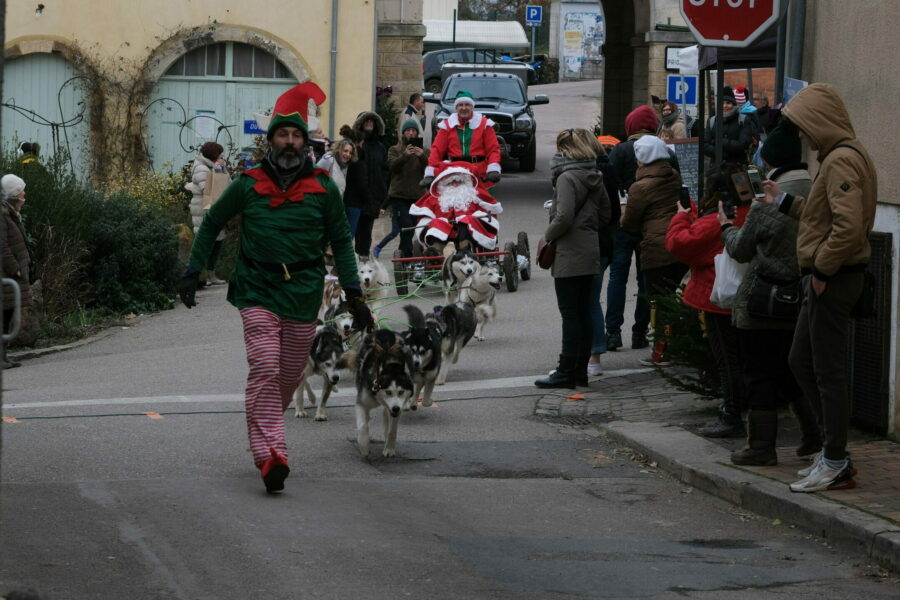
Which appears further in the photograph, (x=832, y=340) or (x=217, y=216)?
(x=217, y=216)

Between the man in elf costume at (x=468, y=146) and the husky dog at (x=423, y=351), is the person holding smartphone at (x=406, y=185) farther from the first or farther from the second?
the husky dog at (x=423, y=351)

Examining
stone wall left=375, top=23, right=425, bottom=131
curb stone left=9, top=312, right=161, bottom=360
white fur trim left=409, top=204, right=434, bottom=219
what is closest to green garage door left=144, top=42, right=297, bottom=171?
stone wall left=375, top=23, right=425, bottom=131

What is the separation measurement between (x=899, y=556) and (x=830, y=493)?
41.7 inches

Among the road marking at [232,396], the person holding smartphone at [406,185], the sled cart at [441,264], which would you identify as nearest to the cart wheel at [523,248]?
the sled cart at [441,264]

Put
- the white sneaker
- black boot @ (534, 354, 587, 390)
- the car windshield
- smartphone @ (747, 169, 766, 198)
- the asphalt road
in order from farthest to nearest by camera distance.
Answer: the car windshield < black boot @ (534, 354, 587, 390) < smartphone @ (747, 169, 766, 198) < the white sneaker < the asphalt road

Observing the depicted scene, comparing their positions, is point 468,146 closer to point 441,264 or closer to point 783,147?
point 441,264

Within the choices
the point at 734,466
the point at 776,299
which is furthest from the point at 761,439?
the point at 776,299

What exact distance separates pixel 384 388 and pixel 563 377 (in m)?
3.00

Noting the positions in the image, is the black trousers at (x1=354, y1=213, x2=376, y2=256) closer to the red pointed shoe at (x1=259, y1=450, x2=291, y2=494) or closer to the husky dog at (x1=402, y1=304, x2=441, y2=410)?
the husky dog at (x1=402, y1=304, x2=441, y2=410)

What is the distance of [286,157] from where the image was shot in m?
7.75

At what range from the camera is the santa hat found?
16.5m

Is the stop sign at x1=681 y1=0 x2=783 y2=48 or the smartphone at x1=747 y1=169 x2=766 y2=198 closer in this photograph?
the smartphone at x1=747 y1=169 x2=766 y2=198

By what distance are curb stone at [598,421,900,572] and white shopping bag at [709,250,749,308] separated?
0.99m

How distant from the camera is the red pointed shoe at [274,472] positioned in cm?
738
